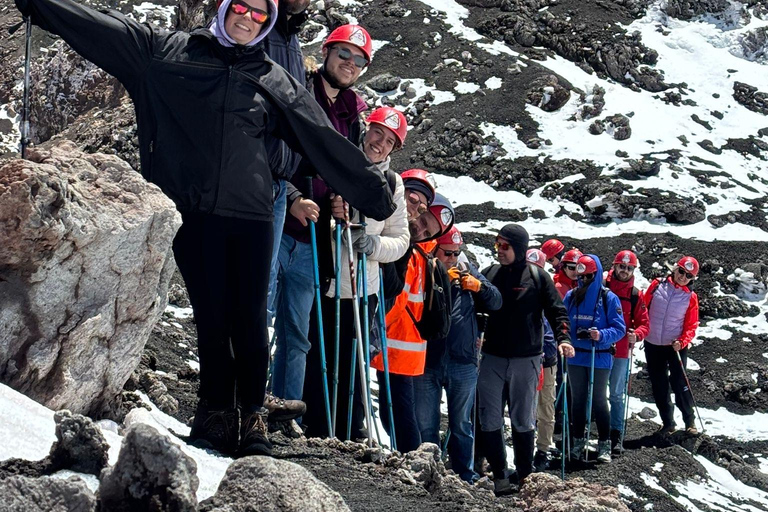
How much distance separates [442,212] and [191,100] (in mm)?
3771

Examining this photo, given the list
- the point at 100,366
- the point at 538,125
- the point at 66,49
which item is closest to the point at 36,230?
the point at 100,366

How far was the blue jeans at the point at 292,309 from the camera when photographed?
603 cm

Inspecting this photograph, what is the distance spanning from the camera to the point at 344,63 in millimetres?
6312

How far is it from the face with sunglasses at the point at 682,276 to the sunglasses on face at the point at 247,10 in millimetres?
9400

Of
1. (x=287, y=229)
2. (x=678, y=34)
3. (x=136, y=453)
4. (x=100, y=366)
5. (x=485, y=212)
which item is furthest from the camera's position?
(x=678, y=34)

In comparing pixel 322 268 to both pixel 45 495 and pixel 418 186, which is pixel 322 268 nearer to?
pixel 418 186

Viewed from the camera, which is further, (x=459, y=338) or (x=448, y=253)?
(x=448, y=253)

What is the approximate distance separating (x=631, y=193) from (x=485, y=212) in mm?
4341

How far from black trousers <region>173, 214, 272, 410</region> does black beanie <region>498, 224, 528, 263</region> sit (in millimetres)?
4793

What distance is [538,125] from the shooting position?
110 ft

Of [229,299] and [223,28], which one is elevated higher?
[223,28]

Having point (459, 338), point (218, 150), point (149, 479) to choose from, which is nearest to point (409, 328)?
point (459, 338)

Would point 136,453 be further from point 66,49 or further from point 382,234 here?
point 66,49

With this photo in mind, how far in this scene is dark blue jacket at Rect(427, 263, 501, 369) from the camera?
817 cm
